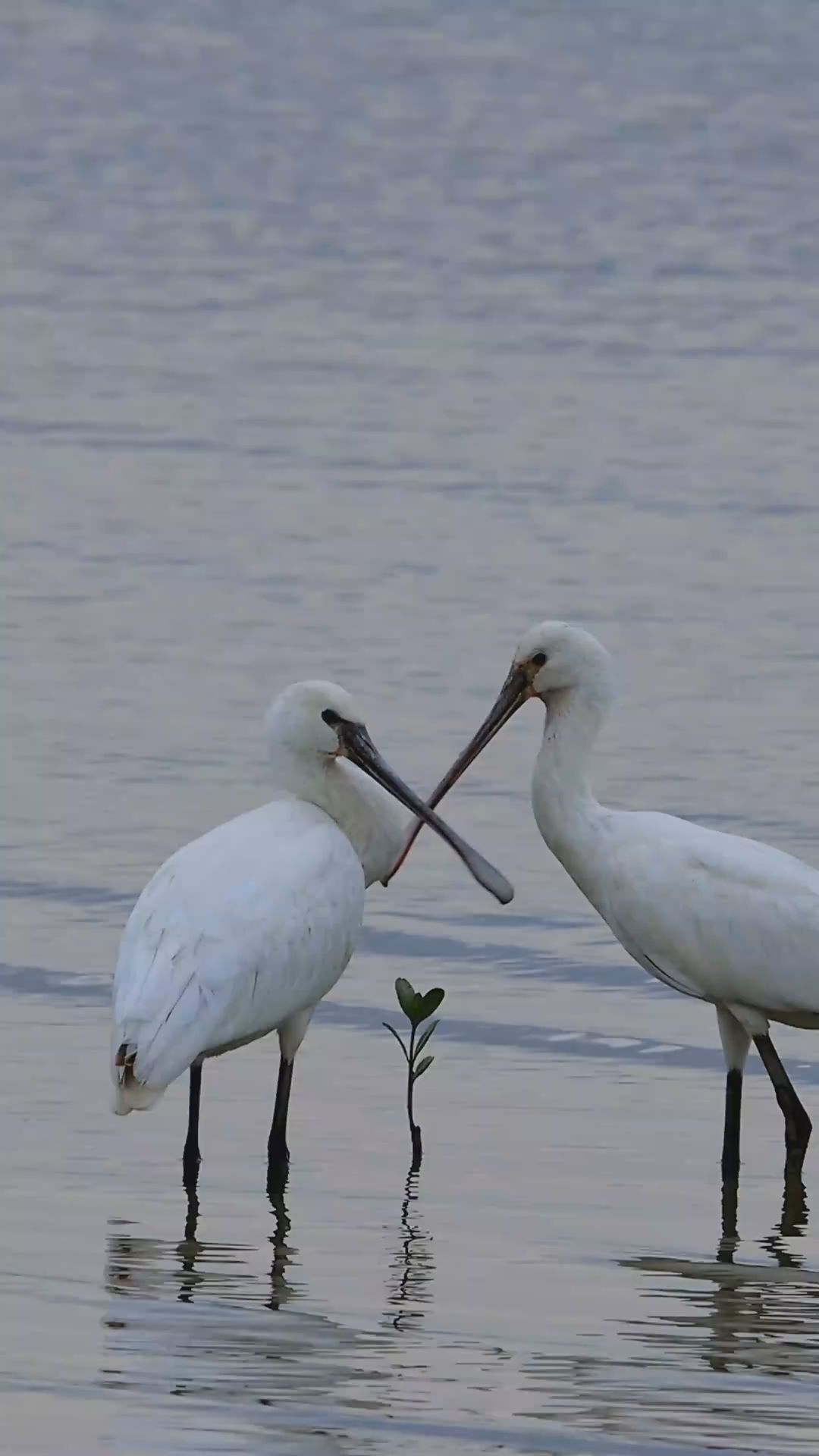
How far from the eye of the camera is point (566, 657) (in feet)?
34.6

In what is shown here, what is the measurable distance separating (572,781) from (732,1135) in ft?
4.10

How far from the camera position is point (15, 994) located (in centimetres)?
1133

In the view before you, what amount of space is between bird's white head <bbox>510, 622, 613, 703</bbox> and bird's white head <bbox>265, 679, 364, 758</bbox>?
0.54 meters

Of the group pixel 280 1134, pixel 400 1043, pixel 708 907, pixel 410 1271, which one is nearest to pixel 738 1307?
pixel 410 1271

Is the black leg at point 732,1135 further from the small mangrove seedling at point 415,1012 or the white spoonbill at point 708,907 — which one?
the small mangrove seedling at point 415,1012

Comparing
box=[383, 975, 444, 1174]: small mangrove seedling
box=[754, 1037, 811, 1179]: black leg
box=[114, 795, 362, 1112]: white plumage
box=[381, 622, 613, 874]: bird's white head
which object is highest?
box=[381, 622, 613, 874]: bird's white head

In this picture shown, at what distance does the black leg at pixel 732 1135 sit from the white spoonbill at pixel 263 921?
110 cm

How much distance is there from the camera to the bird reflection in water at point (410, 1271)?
26.4 feet

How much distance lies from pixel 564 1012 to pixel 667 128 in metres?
30.3

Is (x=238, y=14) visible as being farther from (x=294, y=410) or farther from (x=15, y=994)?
(x=15, y=994)

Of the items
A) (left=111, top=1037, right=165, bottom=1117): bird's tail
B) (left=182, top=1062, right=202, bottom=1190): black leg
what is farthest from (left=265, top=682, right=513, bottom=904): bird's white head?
(left=111, top=1037, right=165, bottom=1117): bird's tail

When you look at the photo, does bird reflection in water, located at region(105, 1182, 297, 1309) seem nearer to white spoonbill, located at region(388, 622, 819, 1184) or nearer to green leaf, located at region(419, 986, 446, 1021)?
green leaf, located at region(419, 986, 446, 1021)

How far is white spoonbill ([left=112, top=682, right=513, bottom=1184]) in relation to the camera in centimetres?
888

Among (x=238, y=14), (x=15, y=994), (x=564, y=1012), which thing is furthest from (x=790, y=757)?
(x=238, y=14)
